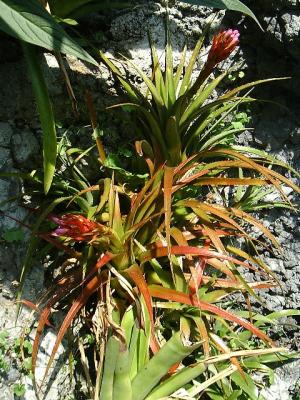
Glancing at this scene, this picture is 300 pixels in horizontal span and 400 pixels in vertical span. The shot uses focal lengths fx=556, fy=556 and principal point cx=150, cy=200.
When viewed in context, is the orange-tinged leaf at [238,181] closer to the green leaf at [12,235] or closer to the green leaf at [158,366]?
the green leaf at [158,366]

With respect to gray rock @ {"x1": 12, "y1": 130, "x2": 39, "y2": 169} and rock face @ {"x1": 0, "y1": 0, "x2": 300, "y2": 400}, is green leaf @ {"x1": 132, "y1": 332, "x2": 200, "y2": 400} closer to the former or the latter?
rock face @ {"x1": 0, "y1": 0, "x2": 300, "y2": 400}

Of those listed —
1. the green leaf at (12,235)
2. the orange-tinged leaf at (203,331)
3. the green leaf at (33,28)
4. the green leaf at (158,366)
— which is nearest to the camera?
the green leaf at (33,28)

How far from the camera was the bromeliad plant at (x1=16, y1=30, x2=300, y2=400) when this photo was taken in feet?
6.28

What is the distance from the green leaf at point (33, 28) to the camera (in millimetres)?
1538

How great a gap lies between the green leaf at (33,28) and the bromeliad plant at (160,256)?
21.0 inches

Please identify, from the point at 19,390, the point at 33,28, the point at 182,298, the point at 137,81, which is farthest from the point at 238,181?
the point at 19,390

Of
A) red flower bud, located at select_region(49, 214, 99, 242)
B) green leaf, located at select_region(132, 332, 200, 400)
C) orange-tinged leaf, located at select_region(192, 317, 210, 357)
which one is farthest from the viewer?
orange-tinged leaf, located at select_region(192, 317, 210, 357)

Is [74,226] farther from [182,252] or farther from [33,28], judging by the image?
[33,28]

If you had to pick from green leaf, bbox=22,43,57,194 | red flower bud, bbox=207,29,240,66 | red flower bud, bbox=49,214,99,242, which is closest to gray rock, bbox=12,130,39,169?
green leaf, bbox=22,43,57,194

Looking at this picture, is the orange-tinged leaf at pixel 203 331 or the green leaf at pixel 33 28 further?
the orange-tinged leaf at pixel 203 331

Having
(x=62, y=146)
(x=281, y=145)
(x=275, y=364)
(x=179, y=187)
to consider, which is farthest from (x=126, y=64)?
(x=275, y=364)

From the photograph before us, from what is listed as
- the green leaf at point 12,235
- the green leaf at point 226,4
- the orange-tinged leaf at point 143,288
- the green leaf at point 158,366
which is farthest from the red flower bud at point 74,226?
the green leaf at point 226,4

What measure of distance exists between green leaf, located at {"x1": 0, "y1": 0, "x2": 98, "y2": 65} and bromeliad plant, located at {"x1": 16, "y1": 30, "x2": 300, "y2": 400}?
1.75 feet

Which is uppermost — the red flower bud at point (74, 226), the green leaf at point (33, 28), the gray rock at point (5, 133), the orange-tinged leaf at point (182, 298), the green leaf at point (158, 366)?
the green leaf at point (33, 28)
